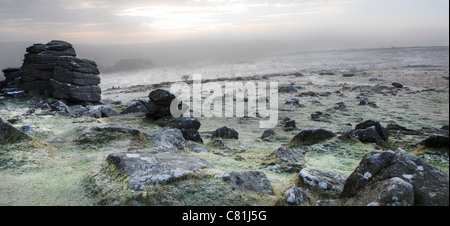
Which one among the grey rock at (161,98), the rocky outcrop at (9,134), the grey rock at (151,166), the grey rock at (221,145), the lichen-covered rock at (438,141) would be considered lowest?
the grey rock at (221,145)

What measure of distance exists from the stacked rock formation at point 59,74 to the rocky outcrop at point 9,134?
60.3ft

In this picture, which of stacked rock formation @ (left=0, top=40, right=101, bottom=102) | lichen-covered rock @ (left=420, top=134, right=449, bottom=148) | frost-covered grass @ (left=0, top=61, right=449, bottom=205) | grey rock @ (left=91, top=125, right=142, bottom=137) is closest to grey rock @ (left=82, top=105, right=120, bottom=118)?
frost-covered grass @ (left=0, top=61, right=449, bottom=205)

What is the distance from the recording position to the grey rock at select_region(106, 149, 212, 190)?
667 centimetres

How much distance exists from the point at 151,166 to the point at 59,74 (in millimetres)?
25994

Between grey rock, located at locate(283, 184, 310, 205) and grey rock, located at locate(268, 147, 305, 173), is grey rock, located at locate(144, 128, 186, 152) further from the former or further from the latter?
grey rock, located at locate(283, 184, 310, 205)

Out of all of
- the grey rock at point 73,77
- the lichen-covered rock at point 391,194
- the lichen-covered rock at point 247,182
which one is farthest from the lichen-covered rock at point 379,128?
the grey rock at point 73,77

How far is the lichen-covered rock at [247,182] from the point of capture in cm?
699

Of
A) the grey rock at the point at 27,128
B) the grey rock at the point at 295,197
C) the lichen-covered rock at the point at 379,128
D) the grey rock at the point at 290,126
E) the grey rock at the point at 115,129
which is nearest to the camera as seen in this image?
the grey rock at the point at 295,197

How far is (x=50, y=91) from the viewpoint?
29469mm

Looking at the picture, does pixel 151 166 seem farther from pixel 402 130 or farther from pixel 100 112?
pixel 100 112

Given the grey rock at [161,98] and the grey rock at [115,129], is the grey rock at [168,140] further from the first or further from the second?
the grey rock at [161,98]

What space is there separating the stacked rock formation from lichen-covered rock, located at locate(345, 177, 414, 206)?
27.7 metres

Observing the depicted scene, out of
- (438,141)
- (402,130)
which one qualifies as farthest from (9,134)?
(402,130)
